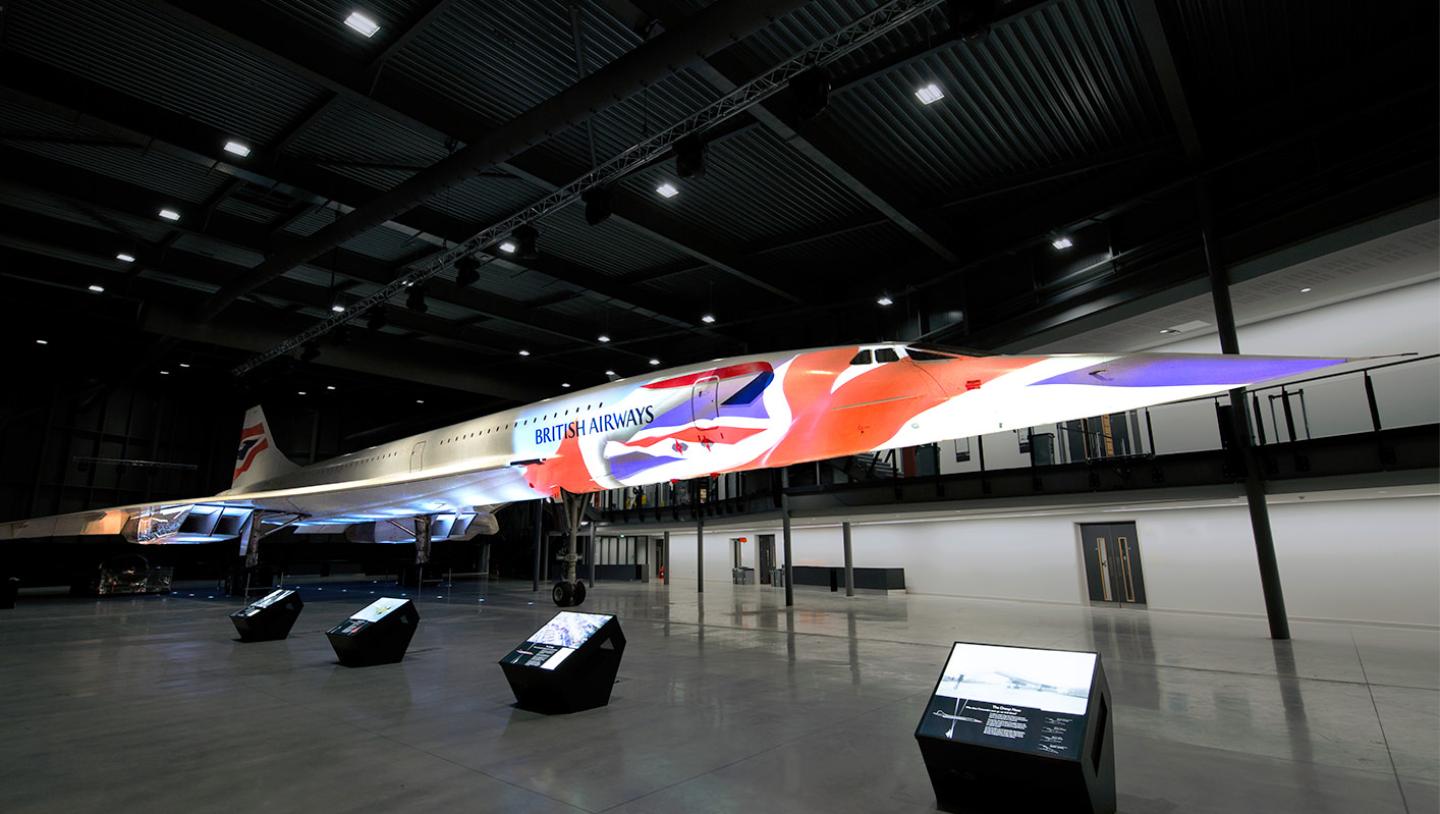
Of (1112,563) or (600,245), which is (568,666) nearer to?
(600,245)

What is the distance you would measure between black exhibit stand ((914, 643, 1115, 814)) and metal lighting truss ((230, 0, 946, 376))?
6598 millimetres

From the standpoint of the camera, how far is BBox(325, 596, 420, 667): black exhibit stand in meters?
6.25

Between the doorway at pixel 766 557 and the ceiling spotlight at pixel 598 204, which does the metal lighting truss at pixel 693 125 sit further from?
the doorway at pixel 766 557

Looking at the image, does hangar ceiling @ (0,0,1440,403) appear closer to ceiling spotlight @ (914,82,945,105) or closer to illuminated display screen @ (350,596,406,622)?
ceiling spotlight @ (914,82,945,105)

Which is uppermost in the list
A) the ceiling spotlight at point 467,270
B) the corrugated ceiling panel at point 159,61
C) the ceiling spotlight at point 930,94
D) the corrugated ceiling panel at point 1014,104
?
the corrugated ceiling panel at point 159,61

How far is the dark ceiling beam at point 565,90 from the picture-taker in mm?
6996

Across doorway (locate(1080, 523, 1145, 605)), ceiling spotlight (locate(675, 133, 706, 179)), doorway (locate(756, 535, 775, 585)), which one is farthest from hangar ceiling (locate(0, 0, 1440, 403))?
doorway (locate(756, 535, 775, 585))

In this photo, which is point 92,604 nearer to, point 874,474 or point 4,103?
point 4,103

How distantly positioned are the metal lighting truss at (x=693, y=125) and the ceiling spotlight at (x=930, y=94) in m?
1.42

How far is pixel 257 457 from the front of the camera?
63.1ft

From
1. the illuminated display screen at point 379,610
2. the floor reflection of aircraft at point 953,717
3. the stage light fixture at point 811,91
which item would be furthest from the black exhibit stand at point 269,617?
the stage light fixture at point 811,91

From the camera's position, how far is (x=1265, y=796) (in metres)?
2.90

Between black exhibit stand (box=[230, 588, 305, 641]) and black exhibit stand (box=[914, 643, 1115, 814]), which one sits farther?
black exhibit stand (box=[230, 588, 305, 641])

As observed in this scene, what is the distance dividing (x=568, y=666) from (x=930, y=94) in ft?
29.3
